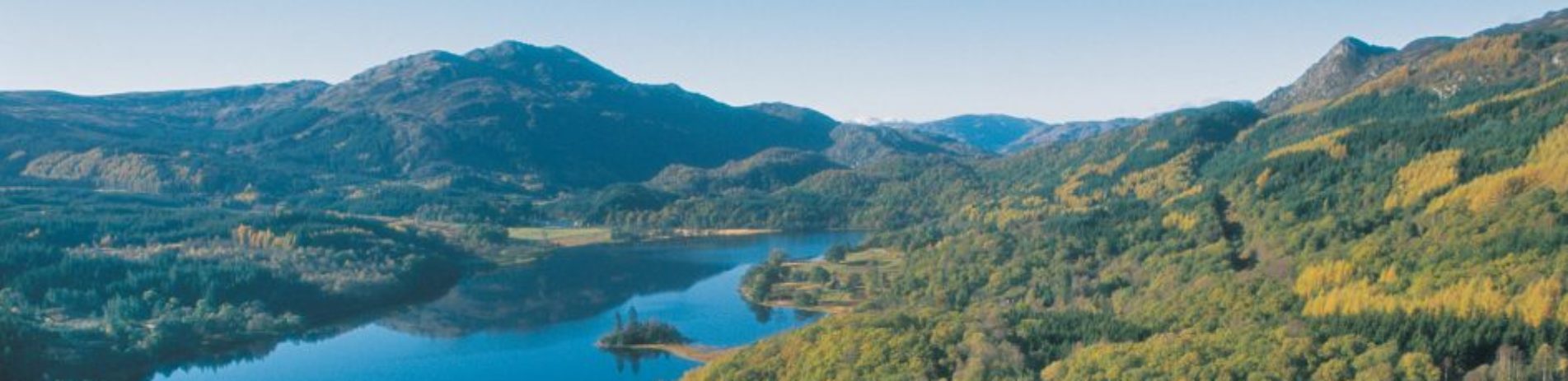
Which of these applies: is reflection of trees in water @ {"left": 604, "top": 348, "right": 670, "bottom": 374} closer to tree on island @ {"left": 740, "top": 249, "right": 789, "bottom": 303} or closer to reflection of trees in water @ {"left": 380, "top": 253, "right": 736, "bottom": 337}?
reflection of trees in water @ {"left": 380, "top": 253, "right": 736, "bottom": 337}

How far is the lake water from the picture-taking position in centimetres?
13262

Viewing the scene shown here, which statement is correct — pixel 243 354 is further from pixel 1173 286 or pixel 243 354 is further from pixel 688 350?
pixel 1173 286

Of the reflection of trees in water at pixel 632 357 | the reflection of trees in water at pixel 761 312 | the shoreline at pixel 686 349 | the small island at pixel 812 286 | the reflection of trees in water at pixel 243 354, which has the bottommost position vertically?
the reflection of trees in water at pixel 243 354

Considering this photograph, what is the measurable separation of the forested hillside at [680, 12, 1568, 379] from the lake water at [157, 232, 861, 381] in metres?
23.6

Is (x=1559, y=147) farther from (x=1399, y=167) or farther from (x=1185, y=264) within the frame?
(x=1185, y=264)

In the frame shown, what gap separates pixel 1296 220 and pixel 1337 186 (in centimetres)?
1514

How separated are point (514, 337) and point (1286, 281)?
310 feet

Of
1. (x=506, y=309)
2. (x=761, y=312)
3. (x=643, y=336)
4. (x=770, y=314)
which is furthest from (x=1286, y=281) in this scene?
(x=506, y=309)

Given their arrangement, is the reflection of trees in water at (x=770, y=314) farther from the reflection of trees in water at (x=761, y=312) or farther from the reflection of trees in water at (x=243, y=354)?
the reflection of trees in water at (x=243, y=354)

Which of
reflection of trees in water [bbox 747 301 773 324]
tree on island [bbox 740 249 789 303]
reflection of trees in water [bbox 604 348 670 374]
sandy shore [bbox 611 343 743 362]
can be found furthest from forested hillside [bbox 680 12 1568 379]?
reflection of trees in water [bbox 604 348 670 374]

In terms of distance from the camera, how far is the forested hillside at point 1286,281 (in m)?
76.8

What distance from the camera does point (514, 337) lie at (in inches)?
6127

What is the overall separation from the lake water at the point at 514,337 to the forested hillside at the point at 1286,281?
2361 cm

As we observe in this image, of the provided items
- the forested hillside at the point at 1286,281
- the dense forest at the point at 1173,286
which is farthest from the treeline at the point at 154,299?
the forested hillside at the point at 1286,281
